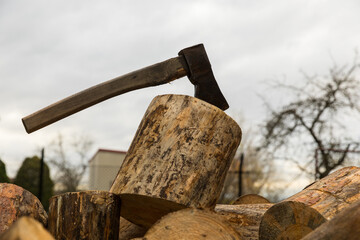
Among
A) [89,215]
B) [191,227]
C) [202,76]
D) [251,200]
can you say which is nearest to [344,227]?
[191,227]

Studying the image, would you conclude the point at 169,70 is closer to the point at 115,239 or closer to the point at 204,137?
the point at 204,137

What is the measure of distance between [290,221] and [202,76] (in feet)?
5.58

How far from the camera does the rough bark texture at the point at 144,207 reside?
333 centimetres

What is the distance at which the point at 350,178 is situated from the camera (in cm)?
366

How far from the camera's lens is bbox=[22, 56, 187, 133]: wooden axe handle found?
3943 mm

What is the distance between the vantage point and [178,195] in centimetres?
328

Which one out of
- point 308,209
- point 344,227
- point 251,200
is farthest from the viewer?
point 251,200

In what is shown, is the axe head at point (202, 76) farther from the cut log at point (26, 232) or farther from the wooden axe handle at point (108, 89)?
the cut log at point (26, 232)

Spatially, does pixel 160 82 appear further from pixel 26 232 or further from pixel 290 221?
pixel 26 232

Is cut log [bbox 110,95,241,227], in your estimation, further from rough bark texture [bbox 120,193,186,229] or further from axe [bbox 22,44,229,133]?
axe [bbox 22,44,229,133]

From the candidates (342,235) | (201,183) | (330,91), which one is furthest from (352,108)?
(342,235)

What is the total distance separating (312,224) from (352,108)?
974 centimetres

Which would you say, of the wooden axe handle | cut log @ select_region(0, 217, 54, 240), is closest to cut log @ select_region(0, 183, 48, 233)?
the wooden axe handle

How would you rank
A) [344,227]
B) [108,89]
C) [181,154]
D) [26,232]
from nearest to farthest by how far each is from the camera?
[26,232], [344,227], [181,154], [108,89]
